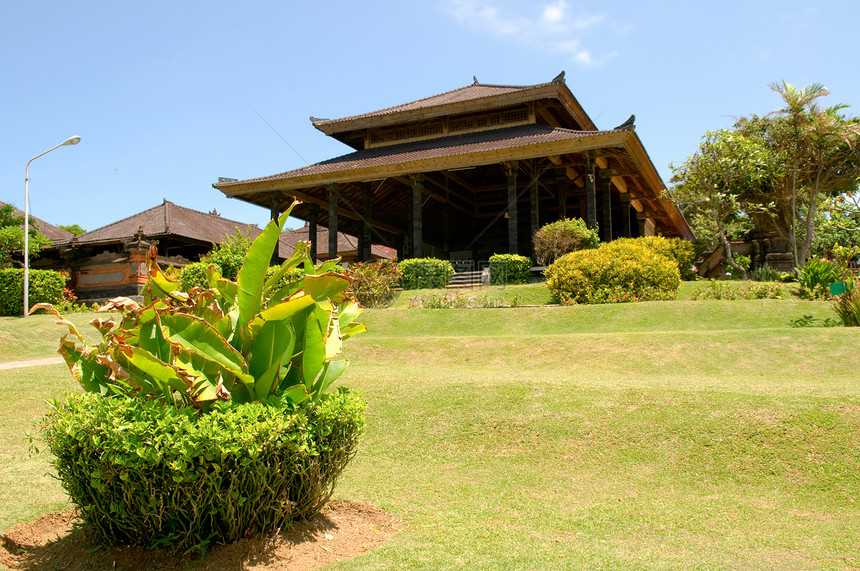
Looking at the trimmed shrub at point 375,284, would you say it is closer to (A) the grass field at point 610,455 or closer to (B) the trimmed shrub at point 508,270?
(B) the trimmed shrub at point 508,270

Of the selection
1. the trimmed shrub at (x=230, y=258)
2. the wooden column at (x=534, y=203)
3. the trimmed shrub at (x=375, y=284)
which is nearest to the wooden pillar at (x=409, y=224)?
the wooden column at (x=534, y=203)

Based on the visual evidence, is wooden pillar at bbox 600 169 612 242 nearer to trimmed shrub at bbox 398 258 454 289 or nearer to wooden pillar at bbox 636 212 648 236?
trimmed shrub at bbox 398 258 454 289

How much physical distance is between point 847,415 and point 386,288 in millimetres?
12782

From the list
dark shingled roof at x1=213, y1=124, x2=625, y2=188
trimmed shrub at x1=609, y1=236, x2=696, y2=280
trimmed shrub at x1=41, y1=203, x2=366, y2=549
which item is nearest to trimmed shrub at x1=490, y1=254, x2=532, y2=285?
trimmed shrub at x1=609, y1=236, x2=696, y2=280

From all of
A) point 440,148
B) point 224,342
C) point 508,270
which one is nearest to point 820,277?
point 508,270

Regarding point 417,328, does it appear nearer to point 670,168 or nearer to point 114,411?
point 114,411

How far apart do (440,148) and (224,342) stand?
20.2m

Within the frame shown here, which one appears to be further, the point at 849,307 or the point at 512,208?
the point at 512,208

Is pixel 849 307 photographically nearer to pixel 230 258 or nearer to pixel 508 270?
pixel 508 270

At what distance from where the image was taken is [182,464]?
3.11 m

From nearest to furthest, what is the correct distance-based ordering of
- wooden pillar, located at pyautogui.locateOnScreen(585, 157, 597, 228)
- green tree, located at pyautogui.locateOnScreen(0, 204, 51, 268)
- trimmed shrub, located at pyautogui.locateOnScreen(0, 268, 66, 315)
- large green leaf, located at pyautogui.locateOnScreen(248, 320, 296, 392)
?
large green leaf, located at pyautogui.locateOnScreen(248, 320, 296, 392) < wooden pillar, located at pyautogui.locateOnScreen(585, 157, 597, 228) < trimmed shrub, located at pyautogui.locateOnScreen(0, 268, 66, 315) < green tree, located at pyautogui.locateOnScreen(0, 204, 51, 268)

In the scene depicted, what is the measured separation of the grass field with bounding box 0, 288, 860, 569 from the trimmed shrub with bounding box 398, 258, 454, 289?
358 inches

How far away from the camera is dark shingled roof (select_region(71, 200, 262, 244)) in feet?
90.5

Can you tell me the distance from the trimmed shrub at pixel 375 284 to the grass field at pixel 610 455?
7081 millimetres
